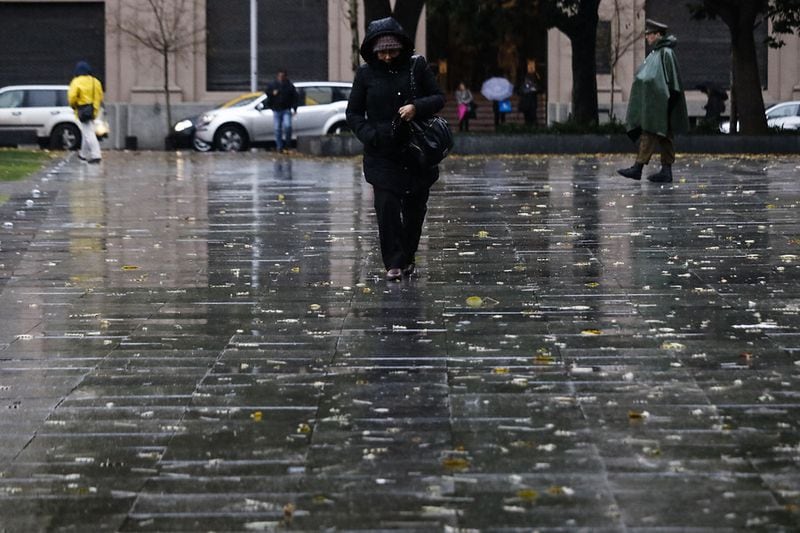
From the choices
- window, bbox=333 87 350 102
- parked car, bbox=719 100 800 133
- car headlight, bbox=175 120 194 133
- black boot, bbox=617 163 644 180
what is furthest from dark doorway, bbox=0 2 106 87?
black boot, bbox=617 163 644 180

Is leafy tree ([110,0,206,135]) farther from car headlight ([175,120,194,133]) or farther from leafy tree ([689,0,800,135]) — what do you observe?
leafy tree ([689,0,800,135])

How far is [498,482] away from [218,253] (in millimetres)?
6817

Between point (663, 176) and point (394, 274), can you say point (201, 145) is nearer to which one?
point (663, 176)

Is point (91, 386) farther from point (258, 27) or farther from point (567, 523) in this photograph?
point (258, 27)

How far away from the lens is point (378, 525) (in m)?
4.61

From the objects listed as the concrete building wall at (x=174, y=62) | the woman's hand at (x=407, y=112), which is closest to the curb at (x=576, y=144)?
the woman's hand at (x=407, y=112)

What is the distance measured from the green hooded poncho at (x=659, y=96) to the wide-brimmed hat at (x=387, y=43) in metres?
7.43

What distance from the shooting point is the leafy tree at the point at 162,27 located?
44.4m

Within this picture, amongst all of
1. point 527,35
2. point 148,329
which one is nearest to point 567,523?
point 148,329

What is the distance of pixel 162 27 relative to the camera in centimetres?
4416

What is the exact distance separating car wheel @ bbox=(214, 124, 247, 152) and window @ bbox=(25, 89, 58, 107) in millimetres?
5064

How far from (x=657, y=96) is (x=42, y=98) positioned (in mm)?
24010

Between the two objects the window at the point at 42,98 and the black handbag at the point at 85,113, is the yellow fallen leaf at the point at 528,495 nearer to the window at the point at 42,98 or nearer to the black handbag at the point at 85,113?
the black handbag at the point at 85,113

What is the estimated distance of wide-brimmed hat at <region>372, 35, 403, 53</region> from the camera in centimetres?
973
